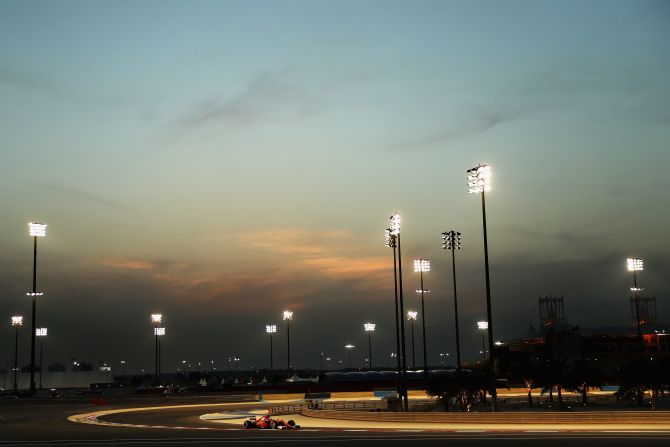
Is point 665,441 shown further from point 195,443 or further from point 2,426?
point 2,426

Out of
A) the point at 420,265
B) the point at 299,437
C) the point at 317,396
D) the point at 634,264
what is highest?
the point at 634,264

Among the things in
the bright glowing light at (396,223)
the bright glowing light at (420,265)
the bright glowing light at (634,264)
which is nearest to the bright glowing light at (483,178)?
the bright glowing light at (396,223)

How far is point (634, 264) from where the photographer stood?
114375 millimetres

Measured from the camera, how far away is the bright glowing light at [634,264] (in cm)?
11325

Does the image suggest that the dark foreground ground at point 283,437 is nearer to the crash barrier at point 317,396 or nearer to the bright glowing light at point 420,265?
the crash barrier at point 317,396

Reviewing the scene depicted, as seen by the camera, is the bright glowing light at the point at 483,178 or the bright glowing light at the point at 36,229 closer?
the bright glowing light at the point at 483,178

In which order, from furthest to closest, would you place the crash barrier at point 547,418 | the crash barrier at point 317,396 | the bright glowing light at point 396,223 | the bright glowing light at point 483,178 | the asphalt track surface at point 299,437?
the crash barrier at point 317,396, the bright glowing light at point 396,223, the bright glowing light at point 483,178, the crash barrier at point 547,418, the asphalt track surface at point 299,437

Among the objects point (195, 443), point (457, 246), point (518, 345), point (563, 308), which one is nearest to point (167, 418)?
point (195, 443)

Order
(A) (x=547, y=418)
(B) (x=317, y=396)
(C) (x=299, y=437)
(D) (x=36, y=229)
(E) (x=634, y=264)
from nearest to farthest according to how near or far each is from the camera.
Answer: (C) (x=299, y=437)
(A) (x=547, y=418)
(D) (x=36, y=229)
(B) (x=317, y=396)
(E) (x=634, y=264)

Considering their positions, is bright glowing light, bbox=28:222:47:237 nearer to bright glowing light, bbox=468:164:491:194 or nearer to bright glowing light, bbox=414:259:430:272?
bright glowing light, bbox=414:259:430:272

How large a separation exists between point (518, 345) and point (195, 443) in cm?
12089

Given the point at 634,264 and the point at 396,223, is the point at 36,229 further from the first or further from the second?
the point at 634,264

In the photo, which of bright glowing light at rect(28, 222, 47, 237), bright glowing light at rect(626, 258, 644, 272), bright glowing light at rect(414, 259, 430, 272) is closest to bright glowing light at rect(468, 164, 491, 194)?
bright glowing light at rect(414, 259, 430, 272)

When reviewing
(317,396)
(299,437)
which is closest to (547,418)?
(299,437)
